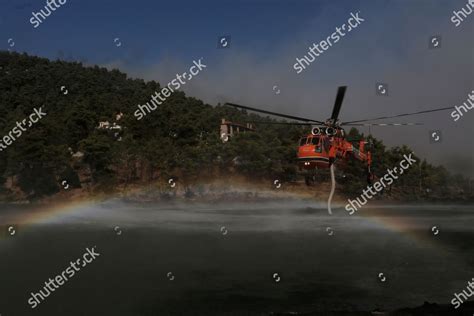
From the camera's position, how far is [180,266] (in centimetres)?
4750

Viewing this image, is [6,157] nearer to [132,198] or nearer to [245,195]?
[132,198]

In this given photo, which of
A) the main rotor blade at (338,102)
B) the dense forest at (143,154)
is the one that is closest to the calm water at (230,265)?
the main rotor blade at (338,102)

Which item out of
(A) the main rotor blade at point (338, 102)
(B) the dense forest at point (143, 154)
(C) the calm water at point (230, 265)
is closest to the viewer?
(C) the calm water at point (230, 265)

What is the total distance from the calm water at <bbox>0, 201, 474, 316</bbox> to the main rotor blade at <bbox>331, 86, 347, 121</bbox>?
12647mm

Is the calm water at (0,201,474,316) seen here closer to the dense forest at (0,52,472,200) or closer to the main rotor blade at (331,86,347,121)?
the main rotor blade at (331,86,347,121)

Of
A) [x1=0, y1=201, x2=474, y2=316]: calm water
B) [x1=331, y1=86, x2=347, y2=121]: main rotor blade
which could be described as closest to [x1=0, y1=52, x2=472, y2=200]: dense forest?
[x1=0, y1=201, x2=474, y2=316]: calm water

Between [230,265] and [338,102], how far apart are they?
2088cm

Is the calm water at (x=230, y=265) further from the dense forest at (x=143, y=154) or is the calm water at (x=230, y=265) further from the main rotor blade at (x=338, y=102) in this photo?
the dense forest at (x=143, y=154)

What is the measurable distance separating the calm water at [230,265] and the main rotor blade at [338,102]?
1265 centimetres

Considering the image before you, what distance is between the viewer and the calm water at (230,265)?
107ft

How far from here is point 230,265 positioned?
4934 cm

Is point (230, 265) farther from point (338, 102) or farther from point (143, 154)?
point (143, 154)

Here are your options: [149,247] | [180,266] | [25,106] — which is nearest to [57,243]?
[149,247]

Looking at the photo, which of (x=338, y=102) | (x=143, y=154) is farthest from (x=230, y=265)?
(x=143, y=154)
